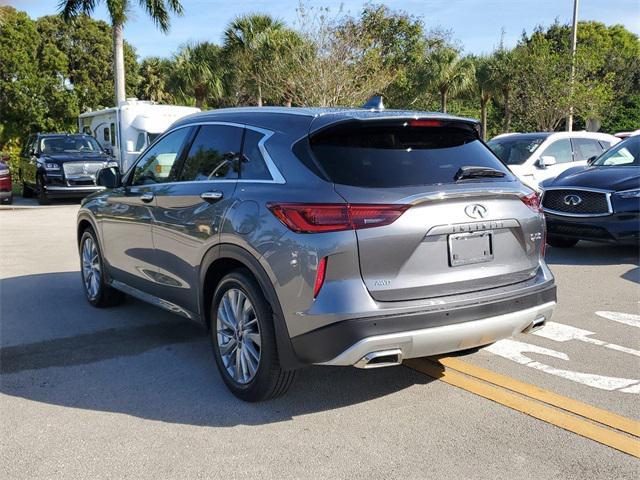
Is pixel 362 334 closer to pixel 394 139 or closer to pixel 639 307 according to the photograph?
pixel 394 139

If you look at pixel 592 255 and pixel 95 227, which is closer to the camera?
pixel 95 227

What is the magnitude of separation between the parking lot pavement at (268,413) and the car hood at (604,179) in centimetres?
294

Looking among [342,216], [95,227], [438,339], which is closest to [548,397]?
[438,339]

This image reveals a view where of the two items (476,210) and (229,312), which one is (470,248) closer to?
(476,210)

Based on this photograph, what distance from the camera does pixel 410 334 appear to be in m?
3.47

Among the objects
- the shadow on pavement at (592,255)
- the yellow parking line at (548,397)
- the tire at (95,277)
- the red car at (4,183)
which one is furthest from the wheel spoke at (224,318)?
the red car at (4,183)

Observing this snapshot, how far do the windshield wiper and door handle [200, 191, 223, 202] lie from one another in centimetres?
149

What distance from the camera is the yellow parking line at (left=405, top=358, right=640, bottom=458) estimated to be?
348 centimetres

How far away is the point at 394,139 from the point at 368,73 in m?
24.8

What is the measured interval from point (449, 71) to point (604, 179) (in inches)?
1101

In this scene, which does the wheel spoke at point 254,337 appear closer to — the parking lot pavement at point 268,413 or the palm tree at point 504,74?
the parking lot pavement at point 268,413

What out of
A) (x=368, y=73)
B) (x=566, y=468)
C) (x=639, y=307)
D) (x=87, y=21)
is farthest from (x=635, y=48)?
(x=566, y=468)

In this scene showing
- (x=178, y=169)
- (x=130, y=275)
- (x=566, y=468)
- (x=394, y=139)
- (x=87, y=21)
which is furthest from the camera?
(x=87, y=21)

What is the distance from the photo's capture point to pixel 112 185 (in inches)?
228
